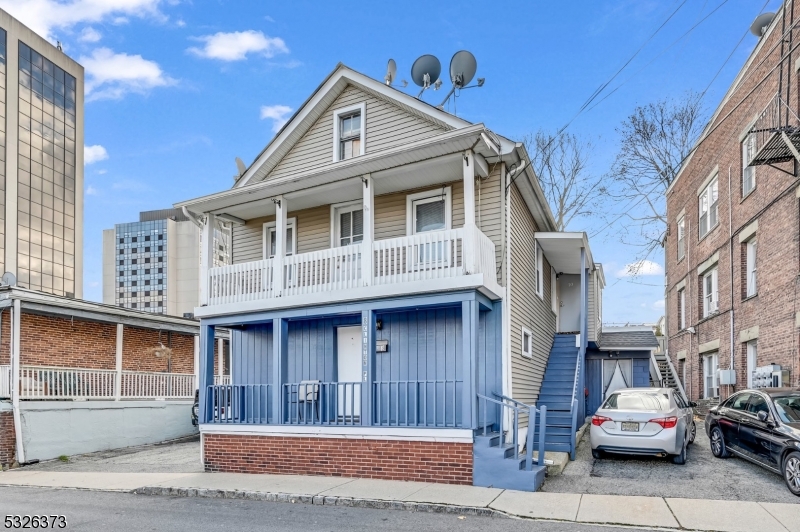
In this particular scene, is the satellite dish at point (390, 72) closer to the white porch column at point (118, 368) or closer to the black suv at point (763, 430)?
the black suv at point (763, 430)

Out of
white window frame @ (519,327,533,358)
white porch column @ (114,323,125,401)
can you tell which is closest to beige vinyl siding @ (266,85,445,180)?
white window frame @ (519,327,533,358)

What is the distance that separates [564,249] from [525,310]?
329cm

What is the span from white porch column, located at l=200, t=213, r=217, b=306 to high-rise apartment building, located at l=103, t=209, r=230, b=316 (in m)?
65.8

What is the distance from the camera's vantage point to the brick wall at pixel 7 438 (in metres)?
14.2

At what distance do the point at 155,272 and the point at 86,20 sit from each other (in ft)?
187

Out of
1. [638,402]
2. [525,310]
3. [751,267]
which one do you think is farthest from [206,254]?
[751,267]

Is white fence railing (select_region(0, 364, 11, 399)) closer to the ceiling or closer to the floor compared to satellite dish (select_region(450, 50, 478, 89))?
closer to the floor

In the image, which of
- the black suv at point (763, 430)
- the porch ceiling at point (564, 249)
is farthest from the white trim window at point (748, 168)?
the black suv at point (763, 430)

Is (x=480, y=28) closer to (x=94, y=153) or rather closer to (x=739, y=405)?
(x=739, y=405)

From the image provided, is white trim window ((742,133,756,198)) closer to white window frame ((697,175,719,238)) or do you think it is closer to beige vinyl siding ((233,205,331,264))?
white window frame ((697,175,719,238))

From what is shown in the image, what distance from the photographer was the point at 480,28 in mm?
15023

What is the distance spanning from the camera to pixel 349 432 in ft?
36.2

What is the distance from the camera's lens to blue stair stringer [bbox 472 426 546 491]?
378 inches

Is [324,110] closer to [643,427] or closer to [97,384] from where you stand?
[643,427]
